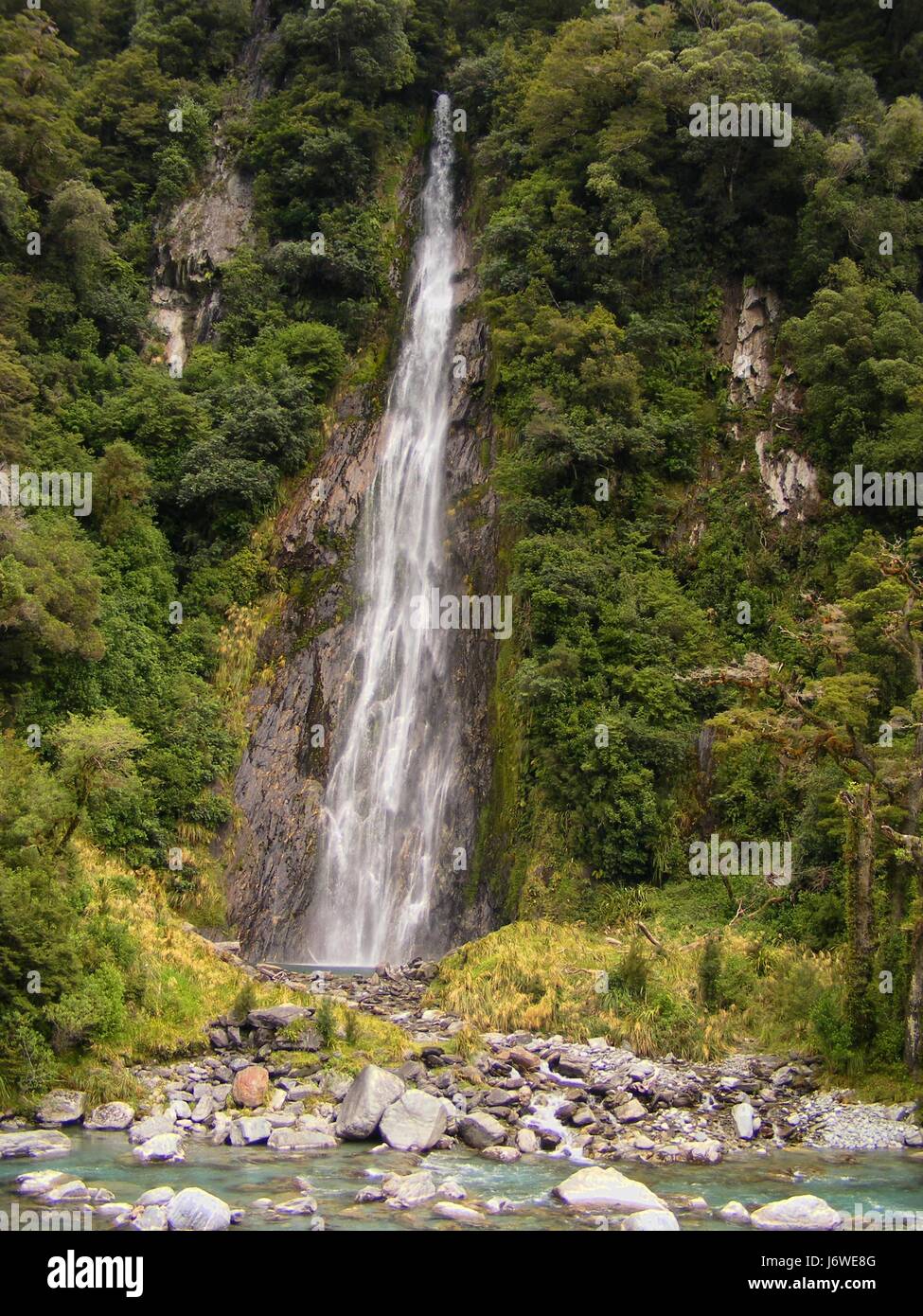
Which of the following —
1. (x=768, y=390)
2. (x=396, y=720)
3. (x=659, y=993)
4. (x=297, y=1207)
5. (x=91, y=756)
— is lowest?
(x=297, y=1207)

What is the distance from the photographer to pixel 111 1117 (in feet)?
42.4

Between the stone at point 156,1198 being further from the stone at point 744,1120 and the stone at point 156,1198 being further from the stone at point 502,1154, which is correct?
the stone at point 744,1120

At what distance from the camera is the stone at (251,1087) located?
44.1ft

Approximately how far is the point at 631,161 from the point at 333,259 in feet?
29.6

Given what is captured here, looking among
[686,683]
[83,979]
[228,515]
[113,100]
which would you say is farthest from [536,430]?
[113,100]

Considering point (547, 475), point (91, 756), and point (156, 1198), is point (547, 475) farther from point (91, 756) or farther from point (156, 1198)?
point (156, 1198)

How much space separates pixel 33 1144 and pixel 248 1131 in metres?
2.21

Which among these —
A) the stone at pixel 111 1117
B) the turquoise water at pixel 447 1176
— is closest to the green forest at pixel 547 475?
the stone at pixel 111 1117

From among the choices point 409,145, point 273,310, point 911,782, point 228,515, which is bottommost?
point 911,782

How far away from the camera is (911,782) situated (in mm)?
14578

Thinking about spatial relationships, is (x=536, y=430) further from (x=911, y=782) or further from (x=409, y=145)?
(x=409, y=145)

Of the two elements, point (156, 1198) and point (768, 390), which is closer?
Result: point (156, 1198)

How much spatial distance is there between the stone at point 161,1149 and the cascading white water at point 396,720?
13138 millimetres

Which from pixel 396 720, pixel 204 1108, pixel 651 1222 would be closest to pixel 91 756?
pixel 204 1108
